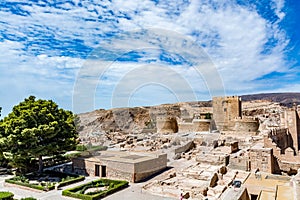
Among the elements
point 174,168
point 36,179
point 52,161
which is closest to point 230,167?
point 174,168

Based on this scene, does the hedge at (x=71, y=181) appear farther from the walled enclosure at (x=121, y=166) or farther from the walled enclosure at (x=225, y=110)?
the walled enclosure at (x=225, y=110)

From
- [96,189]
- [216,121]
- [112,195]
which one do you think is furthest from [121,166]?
[216,121]

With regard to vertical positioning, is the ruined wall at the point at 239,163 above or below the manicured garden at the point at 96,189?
above

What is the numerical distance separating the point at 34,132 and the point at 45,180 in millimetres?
3572

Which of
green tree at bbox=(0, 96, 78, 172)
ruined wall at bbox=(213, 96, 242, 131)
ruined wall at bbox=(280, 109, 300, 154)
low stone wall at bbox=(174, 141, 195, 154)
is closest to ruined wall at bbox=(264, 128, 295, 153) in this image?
ruined wall at bbox=(280, 109, 300, 154)

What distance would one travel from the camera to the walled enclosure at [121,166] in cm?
1798

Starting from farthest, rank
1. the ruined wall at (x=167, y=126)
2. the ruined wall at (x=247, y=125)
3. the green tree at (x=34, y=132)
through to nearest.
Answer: the ruined wall at (x=167, y=126)
the ruined wall at (x=247, y=125)
the green tree at (x=34, y=132)

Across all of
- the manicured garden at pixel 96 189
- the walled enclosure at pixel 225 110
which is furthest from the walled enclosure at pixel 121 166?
the walled enclosure at pixel 225 110

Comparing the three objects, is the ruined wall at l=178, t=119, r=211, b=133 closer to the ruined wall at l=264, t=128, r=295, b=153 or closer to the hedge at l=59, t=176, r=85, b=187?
the ruined wall at l=264, t=128, r=295, b=153

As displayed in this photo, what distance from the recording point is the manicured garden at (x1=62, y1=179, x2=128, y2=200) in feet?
49.1

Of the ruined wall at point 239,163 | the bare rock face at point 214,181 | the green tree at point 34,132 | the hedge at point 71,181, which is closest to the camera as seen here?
the bare rock face at point 214,181

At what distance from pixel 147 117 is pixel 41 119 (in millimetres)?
58422

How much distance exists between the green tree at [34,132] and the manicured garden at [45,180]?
3.30 ft

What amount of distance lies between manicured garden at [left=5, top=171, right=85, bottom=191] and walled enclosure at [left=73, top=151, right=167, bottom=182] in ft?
3.97
